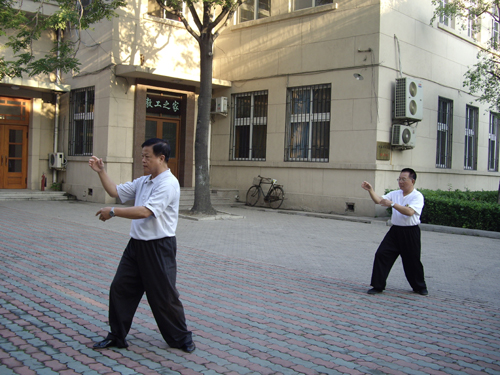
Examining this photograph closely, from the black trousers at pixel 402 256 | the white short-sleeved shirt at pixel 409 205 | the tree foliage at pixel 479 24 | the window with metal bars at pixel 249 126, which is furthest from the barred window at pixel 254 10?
the black trousers at pixel 402 256

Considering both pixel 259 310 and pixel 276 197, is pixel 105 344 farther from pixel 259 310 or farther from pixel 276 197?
A: pixel 276 197

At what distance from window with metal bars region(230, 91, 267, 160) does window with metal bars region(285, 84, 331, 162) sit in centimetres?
120

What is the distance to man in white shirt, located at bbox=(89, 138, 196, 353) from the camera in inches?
160

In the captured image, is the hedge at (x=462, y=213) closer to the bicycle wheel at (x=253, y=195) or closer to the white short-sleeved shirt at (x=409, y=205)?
the bicycle wheel at (x=253, y=195)

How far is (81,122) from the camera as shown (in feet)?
59.8

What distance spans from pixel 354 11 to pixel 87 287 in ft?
40.6

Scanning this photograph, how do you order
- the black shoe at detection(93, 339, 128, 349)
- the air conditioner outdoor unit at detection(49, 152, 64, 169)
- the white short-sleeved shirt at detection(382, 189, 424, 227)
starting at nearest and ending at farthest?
1. the black shoe at detection(93, 339, 128, 349)
2. the white short-sleeved shirt at detection(382, 189, 424, 227)
3. the air conditioner outdoor unit at detection(49, 152, 64, 169)

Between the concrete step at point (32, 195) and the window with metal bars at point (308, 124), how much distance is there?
833cm

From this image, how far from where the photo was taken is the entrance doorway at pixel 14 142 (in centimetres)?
1844

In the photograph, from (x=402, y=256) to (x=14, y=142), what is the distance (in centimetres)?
1653

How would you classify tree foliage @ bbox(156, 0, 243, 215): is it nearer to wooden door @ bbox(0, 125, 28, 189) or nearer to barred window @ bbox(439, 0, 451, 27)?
barred window @ bbox(439, 0, 451, 27)

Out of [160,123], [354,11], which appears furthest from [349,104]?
[160,123]

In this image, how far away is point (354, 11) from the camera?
49.9ft

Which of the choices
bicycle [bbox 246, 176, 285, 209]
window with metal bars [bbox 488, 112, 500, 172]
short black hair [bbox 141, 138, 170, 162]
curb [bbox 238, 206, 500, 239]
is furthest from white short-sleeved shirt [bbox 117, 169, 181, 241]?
window with metal bars [bbox 488, 112, 500, 172]
